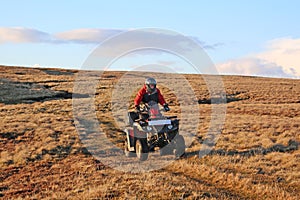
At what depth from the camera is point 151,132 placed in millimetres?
15758

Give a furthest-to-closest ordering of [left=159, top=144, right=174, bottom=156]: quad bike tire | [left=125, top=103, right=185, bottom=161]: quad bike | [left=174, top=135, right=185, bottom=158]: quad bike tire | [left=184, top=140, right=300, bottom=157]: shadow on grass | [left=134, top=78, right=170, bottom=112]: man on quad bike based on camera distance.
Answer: [left=184, top=140, right=300, bottom=157]: shadow on grass < [left=159, top=144, right=174, bottom=156]: quad bike tire < [left=174, top=135, right=185, bottom=158]: quad bike tire < [left=134, top=78, right=170, bottom=112]: man on quad bike < [left=125, top=103, right=185, bottom=161]: quad bike

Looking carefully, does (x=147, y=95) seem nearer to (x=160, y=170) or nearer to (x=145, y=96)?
(x=145, y=96)

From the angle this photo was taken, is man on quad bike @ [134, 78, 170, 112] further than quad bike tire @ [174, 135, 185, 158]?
No

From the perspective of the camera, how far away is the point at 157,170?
1457 cm

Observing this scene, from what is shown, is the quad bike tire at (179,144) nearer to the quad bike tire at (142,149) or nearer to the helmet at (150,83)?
the quad bike tire at (142,149)

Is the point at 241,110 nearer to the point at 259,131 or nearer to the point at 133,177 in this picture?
the point at 259,131

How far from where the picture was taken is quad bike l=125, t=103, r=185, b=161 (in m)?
15.8

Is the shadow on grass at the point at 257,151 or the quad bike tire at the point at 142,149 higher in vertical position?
the quad bike tire at the point at 142,149

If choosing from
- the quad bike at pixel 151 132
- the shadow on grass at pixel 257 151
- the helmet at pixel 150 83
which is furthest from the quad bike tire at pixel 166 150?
the helmet at pixel 150 83

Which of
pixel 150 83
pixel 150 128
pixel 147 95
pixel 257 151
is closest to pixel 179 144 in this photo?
pixel 150 128

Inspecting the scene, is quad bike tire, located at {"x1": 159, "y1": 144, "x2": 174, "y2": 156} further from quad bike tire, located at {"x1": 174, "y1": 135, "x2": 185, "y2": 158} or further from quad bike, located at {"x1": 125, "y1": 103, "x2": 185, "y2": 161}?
quad bike tire, located at {"x1": 174, "y1": 135, "x2": 185, "y2": 158}

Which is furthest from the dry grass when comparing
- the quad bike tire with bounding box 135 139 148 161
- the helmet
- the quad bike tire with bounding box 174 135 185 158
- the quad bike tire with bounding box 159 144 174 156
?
the helmet

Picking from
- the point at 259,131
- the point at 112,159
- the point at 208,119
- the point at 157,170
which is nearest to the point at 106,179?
the point at 157,170

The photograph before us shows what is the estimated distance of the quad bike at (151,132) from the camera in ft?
51.8
